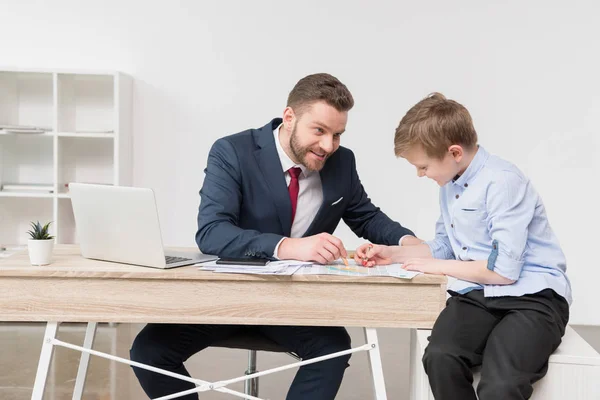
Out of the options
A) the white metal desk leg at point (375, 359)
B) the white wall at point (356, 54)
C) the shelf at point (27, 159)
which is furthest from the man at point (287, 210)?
the shelf at point (27, 159)

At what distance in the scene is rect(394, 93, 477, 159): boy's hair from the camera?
6.73 feet

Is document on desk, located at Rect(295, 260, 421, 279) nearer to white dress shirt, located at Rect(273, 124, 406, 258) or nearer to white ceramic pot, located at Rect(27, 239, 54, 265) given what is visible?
white dress shirt, located at Rect(273, 124, 406, 258)

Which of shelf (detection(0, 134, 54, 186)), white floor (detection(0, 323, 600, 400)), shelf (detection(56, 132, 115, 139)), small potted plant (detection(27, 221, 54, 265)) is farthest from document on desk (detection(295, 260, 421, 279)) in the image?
shelf (detection(0, 134, 54, 186))

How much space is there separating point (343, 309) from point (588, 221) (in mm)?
3349

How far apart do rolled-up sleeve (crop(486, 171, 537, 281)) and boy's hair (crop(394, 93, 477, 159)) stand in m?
0.15

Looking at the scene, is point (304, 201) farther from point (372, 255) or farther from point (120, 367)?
point (120, 367)

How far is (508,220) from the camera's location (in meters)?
1.96

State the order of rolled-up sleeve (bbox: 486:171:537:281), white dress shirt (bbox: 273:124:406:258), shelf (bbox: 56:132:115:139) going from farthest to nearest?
shelf (bbox: 56:132:115:139)
white dress shirt (bbox: 273:124:406:258)
rolled-up sleeve (bbox: 486:171:537:281)

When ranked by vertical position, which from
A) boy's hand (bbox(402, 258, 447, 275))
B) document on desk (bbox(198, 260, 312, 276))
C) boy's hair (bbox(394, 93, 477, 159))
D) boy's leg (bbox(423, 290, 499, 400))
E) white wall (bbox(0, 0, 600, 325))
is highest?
white wall (bbox(0, 0, 600, 325))

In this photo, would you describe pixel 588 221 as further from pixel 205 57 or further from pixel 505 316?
pixel 505 316

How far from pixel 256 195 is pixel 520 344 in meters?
1.00

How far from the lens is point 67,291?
6.57ft

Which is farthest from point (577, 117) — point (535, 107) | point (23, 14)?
point (23, 14)

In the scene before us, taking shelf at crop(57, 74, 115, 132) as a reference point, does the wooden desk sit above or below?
below
